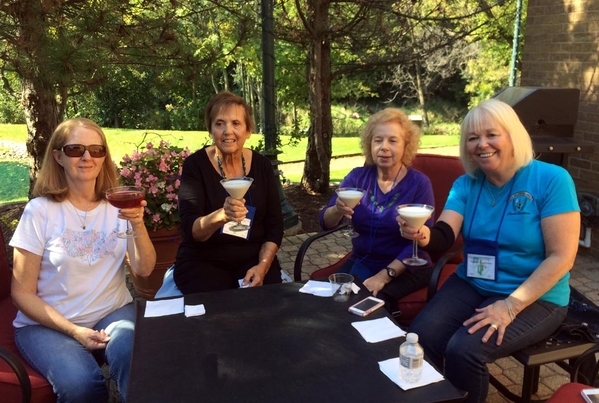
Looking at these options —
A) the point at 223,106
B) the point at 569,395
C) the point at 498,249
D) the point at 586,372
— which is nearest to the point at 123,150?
the point at 223,106

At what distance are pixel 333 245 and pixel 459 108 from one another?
2568 cm

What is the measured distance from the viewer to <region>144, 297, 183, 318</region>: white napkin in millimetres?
2361

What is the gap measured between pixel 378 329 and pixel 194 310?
861 mm

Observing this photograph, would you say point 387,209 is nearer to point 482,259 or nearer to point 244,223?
point 482,259

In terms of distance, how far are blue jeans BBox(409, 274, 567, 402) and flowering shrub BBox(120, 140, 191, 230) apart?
7.45 feet

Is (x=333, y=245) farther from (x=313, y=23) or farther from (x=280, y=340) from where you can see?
(x=280, y=340)

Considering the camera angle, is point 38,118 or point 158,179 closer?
point 158,179

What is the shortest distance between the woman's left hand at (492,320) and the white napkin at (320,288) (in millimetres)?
583

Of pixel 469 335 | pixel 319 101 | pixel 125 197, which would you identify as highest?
pixel 319 101

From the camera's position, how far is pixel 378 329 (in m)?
2.15

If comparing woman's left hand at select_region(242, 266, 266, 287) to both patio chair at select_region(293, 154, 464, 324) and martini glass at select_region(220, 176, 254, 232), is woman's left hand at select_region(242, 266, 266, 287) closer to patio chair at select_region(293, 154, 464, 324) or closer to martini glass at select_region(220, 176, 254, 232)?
patio chair at select_region(293, 154, 464, 324)

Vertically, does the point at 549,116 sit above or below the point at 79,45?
below

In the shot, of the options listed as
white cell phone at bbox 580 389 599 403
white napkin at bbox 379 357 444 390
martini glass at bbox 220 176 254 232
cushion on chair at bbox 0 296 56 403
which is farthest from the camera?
martini glass at bbox 220 176 254 232

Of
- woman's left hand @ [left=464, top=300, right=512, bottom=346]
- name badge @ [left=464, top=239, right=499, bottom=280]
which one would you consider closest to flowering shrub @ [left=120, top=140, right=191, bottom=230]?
name badge @ [left=464, top=239, right=499, bottom=280]
